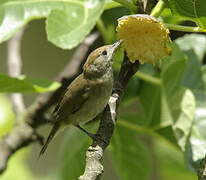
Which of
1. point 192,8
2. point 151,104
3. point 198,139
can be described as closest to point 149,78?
point 151,104

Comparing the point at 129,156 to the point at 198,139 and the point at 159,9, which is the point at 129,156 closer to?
the point at 198,139

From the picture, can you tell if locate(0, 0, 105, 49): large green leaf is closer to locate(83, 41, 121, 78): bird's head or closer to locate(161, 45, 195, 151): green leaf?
locate(83, 41, 121, 78): bird's head

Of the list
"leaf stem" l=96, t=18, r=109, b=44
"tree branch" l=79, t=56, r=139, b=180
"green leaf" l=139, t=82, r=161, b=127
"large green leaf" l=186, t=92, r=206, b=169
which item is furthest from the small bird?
"tree branch" l=79, t=56, r=139, b=180

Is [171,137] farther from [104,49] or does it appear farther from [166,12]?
[166,12]

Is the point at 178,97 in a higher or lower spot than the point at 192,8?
lower

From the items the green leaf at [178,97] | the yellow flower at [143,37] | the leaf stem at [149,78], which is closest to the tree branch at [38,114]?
the leaf stem at [149,78]

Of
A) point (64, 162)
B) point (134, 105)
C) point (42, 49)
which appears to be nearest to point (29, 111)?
point (64, 162)
